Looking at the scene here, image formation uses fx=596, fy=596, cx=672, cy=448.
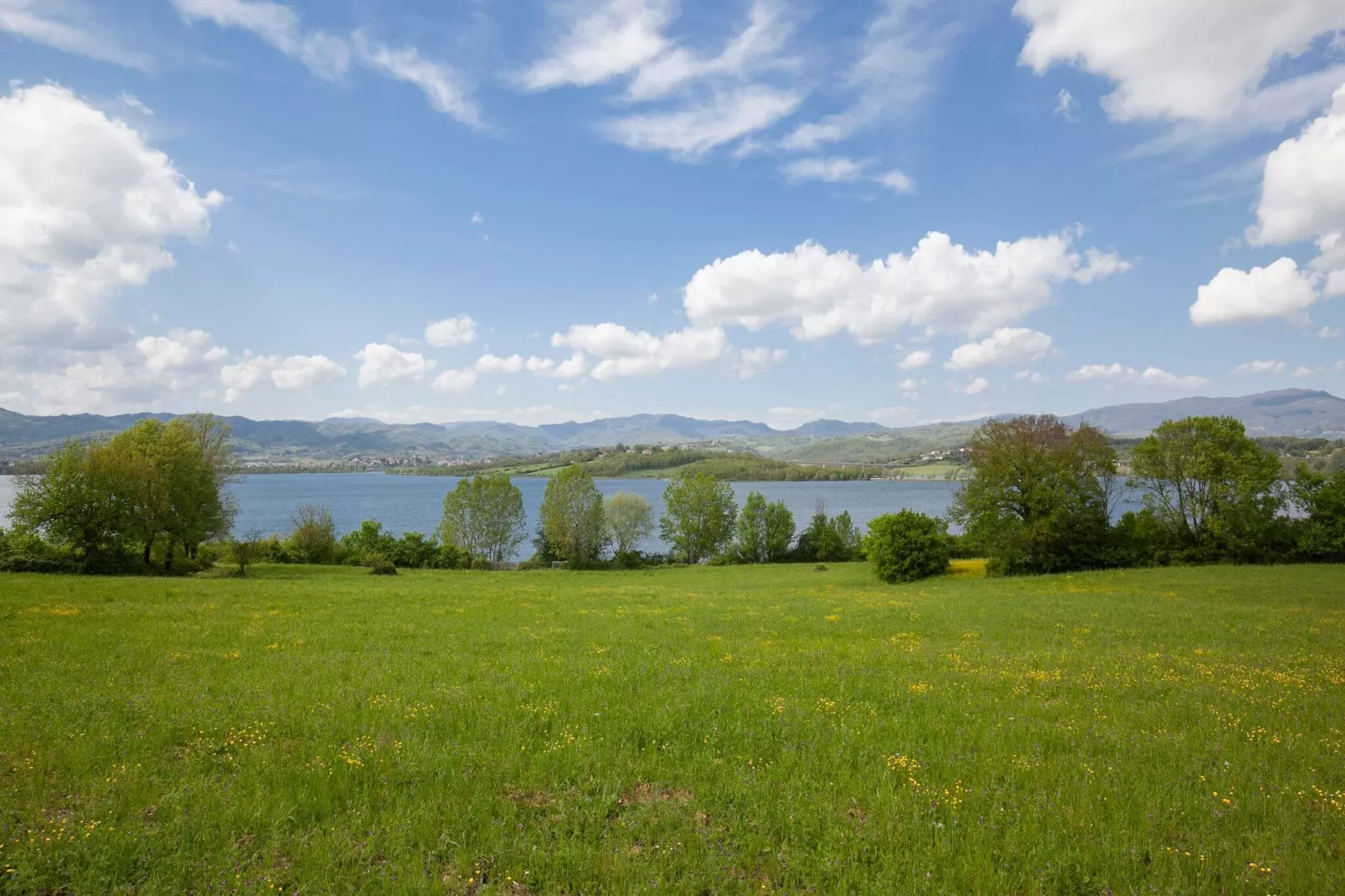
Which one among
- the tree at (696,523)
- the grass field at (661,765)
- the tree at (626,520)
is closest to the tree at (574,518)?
the tree at (626,520)

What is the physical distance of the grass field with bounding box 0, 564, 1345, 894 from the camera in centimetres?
530

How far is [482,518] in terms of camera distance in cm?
6894

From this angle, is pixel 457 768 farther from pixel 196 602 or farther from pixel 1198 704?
pixel 196 602

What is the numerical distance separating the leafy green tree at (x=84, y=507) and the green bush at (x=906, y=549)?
50535 millimetres

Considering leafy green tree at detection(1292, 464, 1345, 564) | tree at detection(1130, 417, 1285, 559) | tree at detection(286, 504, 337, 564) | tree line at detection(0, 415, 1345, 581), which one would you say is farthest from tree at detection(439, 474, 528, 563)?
leafy green tree at detection(1292, 464, 1345, 564)

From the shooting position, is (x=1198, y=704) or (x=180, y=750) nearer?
(x=180, y=750)

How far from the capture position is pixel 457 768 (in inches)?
280

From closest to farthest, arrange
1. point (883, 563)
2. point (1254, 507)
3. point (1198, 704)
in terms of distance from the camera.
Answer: point (1198, 704), point (1254, 507), point (883, 563)

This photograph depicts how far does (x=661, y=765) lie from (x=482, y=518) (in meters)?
65.4

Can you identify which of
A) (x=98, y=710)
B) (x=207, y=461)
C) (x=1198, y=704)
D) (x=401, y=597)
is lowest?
(x=401, y=597)

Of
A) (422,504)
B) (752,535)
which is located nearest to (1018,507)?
(752,535)

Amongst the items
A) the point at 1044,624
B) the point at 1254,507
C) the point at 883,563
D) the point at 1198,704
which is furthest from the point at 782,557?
the point at 1198,704

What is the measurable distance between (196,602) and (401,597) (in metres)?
6.96

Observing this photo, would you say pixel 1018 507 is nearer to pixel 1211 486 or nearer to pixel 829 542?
pixel 1211 486
